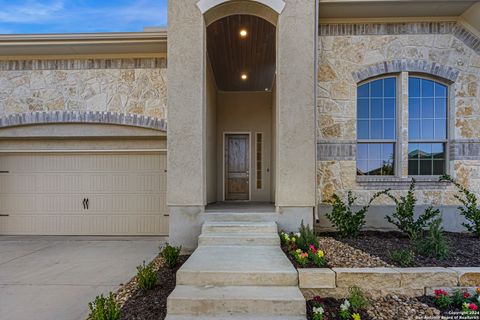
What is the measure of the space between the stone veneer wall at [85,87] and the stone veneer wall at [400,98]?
12.0 feet

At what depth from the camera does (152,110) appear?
258 inches

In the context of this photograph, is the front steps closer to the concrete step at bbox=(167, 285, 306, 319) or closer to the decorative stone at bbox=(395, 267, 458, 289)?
the concrete step at bbox=(167, 285, 306, 319)

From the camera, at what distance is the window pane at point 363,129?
622 cm

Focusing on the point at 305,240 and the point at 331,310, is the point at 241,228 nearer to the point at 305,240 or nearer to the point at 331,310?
the point at 305,240

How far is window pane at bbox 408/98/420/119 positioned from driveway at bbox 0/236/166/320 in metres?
5.97

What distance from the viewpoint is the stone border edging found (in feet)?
11.2

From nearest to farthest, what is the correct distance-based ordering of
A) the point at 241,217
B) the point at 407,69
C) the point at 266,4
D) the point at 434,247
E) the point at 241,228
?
1. the point at 434,247
2. the point at 241,228
3. the point at 241,217
4. the point at 266,4
5. the point at 407,69

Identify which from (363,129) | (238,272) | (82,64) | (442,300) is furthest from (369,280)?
(82,64)

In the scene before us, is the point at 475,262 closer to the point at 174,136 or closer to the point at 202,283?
the point at 202,283

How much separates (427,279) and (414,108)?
404cm

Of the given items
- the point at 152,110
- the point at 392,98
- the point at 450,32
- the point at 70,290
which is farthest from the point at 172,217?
the point at 450,32

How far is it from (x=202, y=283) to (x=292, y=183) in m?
2.33

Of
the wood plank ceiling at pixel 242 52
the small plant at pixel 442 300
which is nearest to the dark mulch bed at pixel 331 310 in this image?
the small plant at pixel 442 300

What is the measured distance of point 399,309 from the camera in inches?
125
